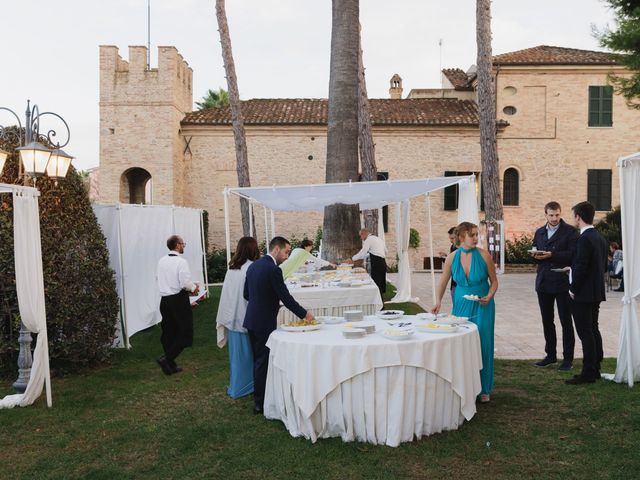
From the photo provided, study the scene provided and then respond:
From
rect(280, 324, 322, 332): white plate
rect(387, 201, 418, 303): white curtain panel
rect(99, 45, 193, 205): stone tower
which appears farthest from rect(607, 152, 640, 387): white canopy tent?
rect(99, 45, 193, 205): stone tower

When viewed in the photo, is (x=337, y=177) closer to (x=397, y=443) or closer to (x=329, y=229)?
(x=329, y=229)

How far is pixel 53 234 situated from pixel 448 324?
4.85 meters

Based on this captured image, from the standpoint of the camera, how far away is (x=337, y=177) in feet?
37.8

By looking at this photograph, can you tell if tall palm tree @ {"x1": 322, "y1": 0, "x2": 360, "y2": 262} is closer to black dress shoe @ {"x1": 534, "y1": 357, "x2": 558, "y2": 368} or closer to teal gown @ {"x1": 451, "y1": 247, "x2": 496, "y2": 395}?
black dress shoe @ {"x1": 534, "y1": 357, "x2": 558, "y2": 368}

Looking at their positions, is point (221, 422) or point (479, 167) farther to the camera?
point (479, 167)

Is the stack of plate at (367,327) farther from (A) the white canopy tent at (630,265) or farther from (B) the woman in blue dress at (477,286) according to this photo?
(A) the white canopy tent at (630,265)

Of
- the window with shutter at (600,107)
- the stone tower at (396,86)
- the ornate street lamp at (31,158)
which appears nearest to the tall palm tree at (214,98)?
the stone tower at (396,86)

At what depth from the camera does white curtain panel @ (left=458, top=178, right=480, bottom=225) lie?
824 cm

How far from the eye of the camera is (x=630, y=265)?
6.14 m

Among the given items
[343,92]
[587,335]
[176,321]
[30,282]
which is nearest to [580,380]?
[587,335]

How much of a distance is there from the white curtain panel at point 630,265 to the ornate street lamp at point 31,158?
6052 millimetres

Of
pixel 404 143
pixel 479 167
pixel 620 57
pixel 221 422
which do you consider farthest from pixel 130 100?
pixel 221 422

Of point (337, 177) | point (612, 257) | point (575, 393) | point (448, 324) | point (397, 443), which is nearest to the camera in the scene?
point (397, 443)

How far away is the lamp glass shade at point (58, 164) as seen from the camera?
Result: 271 inches
